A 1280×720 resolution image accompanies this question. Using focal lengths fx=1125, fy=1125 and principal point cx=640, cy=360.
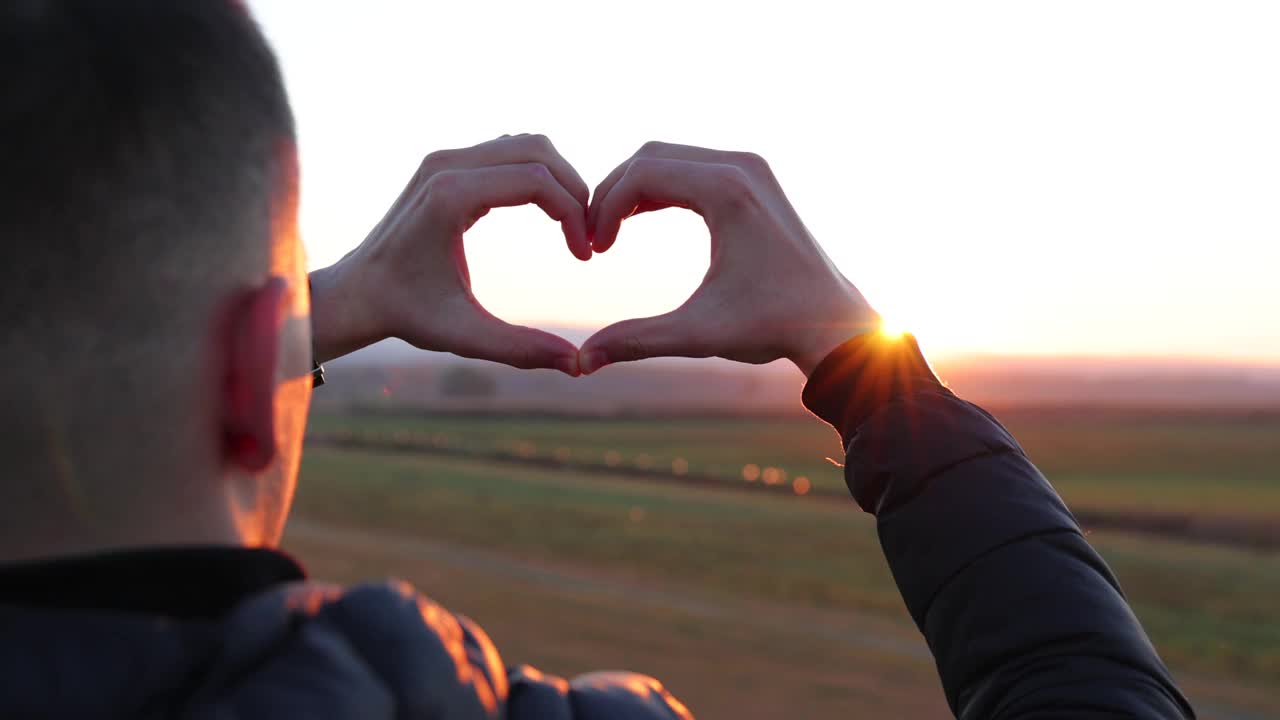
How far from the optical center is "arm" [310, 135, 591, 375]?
1782 millimetres

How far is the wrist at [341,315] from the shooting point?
191 centimetres

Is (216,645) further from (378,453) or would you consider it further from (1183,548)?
(378,453)

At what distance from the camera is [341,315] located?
6.36ft

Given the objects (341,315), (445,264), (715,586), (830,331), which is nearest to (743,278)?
(830,331)

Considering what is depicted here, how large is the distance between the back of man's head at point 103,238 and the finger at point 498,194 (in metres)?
0.88

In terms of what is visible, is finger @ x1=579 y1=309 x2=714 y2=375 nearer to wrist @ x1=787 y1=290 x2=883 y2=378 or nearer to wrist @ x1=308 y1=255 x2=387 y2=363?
wrist @ x1=787 y1=290 x2=883 y2=378

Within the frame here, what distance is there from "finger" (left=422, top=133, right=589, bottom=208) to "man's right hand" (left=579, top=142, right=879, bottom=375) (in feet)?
0.39

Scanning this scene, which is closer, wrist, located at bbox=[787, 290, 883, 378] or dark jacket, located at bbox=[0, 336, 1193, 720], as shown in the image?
dark jacket, located at bbox=[0, 336, 1193, 720]

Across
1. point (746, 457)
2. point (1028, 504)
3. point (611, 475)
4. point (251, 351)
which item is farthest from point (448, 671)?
point (746, 457)

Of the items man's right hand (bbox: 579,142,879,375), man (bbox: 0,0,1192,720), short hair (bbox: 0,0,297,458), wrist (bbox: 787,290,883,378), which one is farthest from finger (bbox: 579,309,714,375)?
short hair (bbox: 0,0,297,458)

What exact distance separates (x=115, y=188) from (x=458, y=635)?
42 cm

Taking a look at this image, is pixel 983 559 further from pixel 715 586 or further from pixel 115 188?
pixel 715 586

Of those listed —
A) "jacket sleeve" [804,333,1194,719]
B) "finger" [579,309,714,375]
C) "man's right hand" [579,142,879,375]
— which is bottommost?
"jacket sleeve" [804,333,1194,719]

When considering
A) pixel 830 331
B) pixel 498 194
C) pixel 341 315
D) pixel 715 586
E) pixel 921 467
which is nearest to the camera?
pixel 921 467
